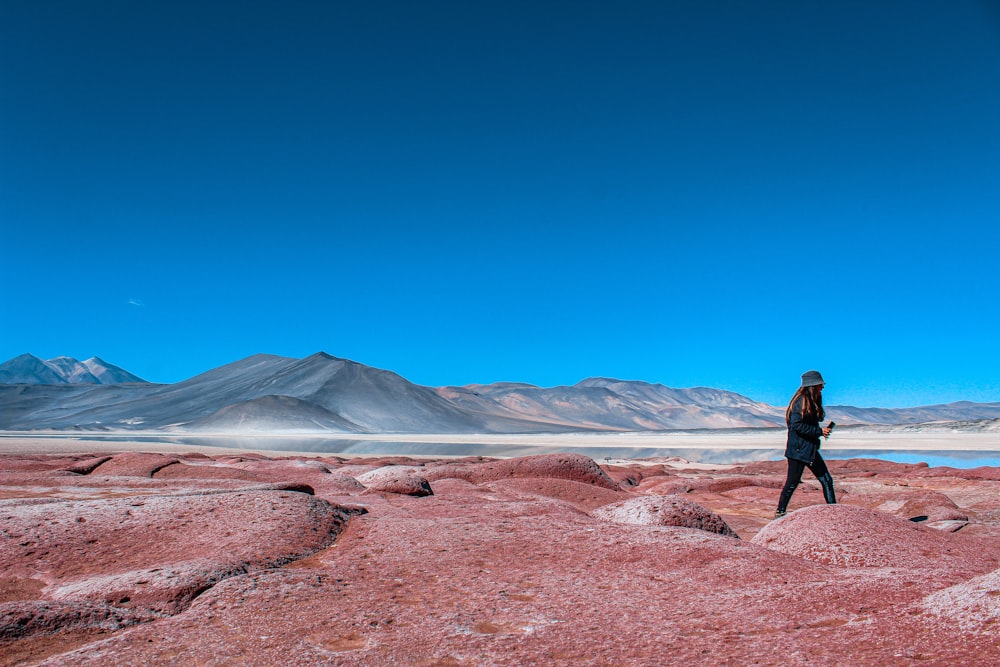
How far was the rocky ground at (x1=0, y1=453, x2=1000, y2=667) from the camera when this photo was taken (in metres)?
2.64

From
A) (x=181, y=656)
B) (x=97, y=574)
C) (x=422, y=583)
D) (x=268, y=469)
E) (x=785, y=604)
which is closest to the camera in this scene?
(x=181, y=656)

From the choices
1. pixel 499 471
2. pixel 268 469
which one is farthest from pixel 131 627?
pixel 268 469

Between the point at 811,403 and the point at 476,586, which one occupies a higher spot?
the point at 811,403

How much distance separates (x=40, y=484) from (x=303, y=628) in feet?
24.3

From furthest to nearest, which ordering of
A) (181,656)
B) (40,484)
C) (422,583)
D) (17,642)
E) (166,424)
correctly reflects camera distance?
(166,424) < (40,484) < (422,583) < (17,642) < (181,656)

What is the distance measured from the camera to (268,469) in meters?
12.3

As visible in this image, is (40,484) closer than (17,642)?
No

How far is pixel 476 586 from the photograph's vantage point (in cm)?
364

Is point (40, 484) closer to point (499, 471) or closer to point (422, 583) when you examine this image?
point (499, 471)

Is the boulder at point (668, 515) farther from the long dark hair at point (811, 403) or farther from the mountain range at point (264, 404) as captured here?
the mountain range at point (264, 404)

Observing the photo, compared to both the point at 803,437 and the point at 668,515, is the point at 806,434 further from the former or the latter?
the point at 668,515

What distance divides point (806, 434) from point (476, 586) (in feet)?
16.1

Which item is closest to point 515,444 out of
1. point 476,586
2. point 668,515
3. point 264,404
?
point 668,515

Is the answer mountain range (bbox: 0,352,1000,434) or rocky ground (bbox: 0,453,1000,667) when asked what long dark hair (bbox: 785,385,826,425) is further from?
mountain range (bbox: 0,352,1000,434)
